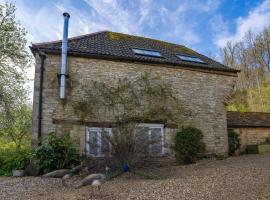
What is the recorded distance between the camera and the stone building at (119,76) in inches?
398

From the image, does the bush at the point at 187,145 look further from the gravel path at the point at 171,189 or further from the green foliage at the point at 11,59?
the green foliage at the point at 11,59

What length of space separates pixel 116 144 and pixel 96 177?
140 cm

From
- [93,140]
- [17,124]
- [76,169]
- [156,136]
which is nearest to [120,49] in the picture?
[156,136]

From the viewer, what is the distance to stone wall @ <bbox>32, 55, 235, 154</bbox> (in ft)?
33.1

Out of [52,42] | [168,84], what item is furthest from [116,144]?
A: [52,42]

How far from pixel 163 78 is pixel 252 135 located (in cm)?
713

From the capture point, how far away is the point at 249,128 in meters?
14.8

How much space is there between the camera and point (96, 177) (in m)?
6.93

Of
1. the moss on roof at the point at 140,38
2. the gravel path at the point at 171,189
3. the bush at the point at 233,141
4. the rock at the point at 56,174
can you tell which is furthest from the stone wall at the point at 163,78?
the gravel path at the point at 171,189

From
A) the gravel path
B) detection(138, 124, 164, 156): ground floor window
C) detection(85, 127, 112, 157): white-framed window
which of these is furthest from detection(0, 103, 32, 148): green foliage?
detection(138, 124, 164, 156): ground floor window

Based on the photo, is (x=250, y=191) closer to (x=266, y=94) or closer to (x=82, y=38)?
(x=82, y=38)

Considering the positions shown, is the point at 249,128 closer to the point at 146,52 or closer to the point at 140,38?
the point at 146,52

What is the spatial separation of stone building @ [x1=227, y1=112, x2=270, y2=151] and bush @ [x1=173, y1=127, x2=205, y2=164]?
392 centimetres

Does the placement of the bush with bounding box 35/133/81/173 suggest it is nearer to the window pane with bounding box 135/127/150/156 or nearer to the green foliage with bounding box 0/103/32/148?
the window pane with bounding box 135/127/150/156
